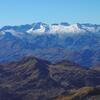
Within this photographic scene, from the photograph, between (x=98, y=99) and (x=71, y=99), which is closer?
(x=98, y=99)

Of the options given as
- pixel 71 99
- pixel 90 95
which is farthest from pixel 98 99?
pixel 71 99

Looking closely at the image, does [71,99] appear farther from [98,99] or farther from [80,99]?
[98,99]

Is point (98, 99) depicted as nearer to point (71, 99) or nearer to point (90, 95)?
point (90, 95)

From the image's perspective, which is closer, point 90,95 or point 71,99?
point 90,95

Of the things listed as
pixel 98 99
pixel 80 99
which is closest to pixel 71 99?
pixel 80 99

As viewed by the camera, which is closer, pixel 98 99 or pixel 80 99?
pixel 98 99
